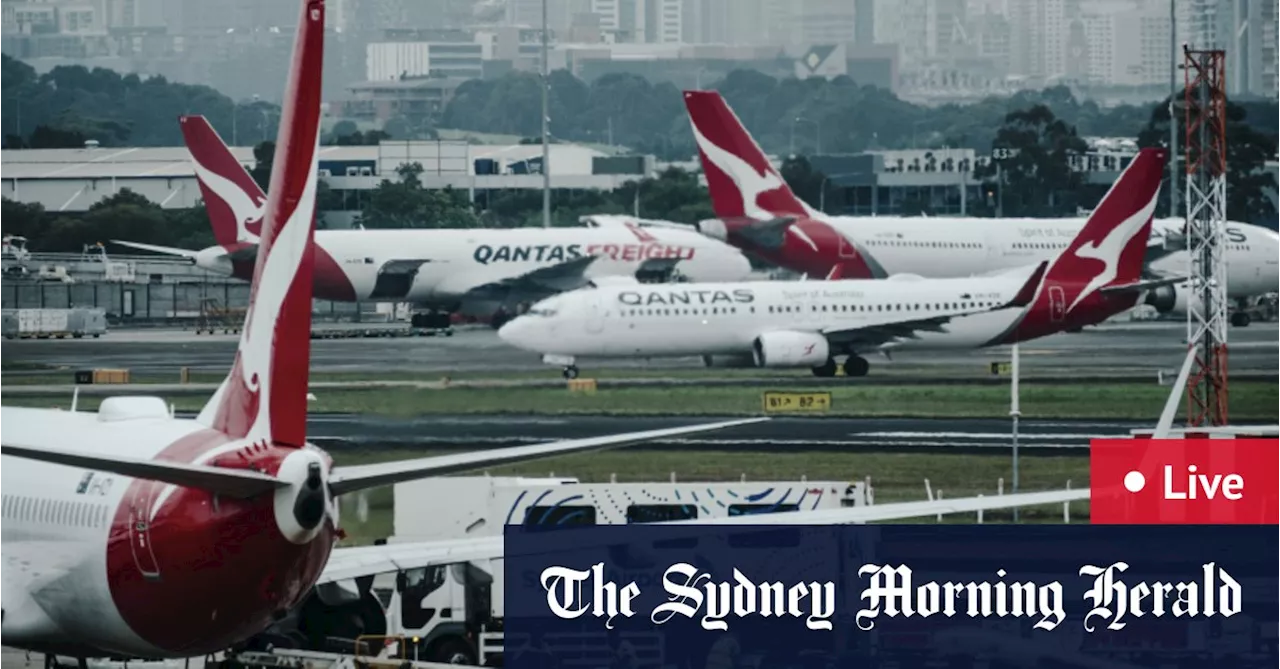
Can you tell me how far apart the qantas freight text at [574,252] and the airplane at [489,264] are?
4 cm

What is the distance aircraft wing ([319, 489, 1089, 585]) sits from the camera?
24.7 m

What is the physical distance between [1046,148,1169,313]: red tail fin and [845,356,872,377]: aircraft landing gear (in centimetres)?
667

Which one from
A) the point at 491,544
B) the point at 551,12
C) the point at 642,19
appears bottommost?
the point at 491,544

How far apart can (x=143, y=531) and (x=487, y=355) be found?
50403mm

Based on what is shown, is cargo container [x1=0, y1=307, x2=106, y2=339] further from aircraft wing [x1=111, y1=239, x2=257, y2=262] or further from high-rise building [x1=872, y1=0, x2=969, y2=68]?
high-rise building [x1=872, y1=0, x2=969, y2=68]

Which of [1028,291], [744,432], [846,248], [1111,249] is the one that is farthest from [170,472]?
[846,248]

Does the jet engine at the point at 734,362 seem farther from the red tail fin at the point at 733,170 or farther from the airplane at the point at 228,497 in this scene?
the airplane at the point at 228,497

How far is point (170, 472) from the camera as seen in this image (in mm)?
18453

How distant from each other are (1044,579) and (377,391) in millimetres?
30916

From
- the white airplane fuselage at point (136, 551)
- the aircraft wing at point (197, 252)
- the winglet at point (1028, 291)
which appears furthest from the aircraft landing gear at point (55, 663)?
the aircraft wing at point (197, 252)

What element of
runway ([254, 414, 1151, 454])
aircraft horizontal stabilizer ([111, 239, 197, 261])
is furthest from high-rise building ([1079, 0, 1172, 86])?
runway ([254, 414, 1151, 454])

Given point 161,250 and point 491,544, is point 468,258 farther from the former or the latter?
point 491,544

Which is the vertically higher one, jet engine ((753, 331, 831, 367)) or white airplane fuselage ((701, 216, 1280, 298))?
white airplane fuselage ((701, 216, 1280, 298))

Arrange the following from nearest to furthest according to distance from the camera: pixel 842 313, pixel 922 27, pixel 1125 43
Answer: pixel 842 313, pixel 1125 43, pixel 922 27
